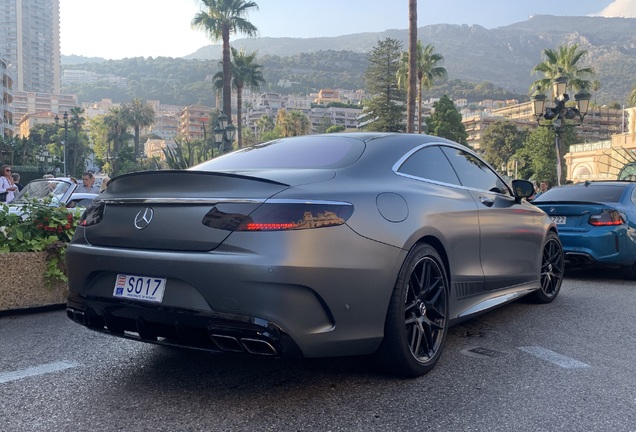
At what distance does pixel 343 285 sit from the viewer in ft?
9.10

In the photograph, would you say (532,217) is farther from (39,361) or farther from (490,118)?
(490,118)

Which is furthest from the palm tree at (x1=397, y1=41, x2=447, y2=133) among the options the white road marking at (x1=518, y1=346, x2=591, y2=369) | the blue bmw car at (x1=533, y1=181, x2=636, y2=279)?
the white road marking at (x1=518, y1=346, x2=591, y2=369)

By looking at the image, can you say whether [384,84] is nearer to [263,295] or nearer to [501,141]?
[501,141]

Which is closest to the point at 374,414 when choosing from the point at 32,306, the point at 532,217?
the point at 532,217

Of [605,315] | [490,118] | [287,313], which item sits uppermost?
[490,118]

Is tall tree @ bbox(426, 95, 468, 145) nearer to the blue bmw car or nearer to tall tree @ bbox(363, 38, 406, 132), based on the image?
tall tree @ bbox(363, 38, 406, 132)

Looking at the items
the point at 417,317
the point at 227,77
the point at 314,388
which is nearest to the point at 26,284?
the point at 314,388

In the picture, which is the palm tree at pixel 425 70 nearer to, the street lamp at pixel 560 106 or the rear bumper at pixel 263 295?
the street lamp at pixel 560 106

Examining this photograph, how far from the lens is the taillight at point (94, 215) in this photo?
3.16 m

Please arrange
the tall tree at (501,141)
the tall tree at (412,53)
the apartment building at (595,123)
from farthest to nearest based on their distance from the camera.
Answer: the apartment building at (595,123) < the tall tree at (501,141) < the tall tree at (412,53)

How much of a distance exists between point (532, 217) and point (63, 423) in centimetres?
410

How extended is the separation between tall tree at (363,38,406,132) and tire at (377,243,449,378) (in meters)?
57.1

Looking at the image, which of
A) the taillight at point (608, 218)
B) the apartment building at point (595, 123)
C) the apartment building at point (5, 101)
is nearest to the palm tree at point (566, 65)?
the taillight at point (608, 218)

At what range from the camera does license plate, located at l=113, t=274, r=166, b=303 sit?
278 cm
